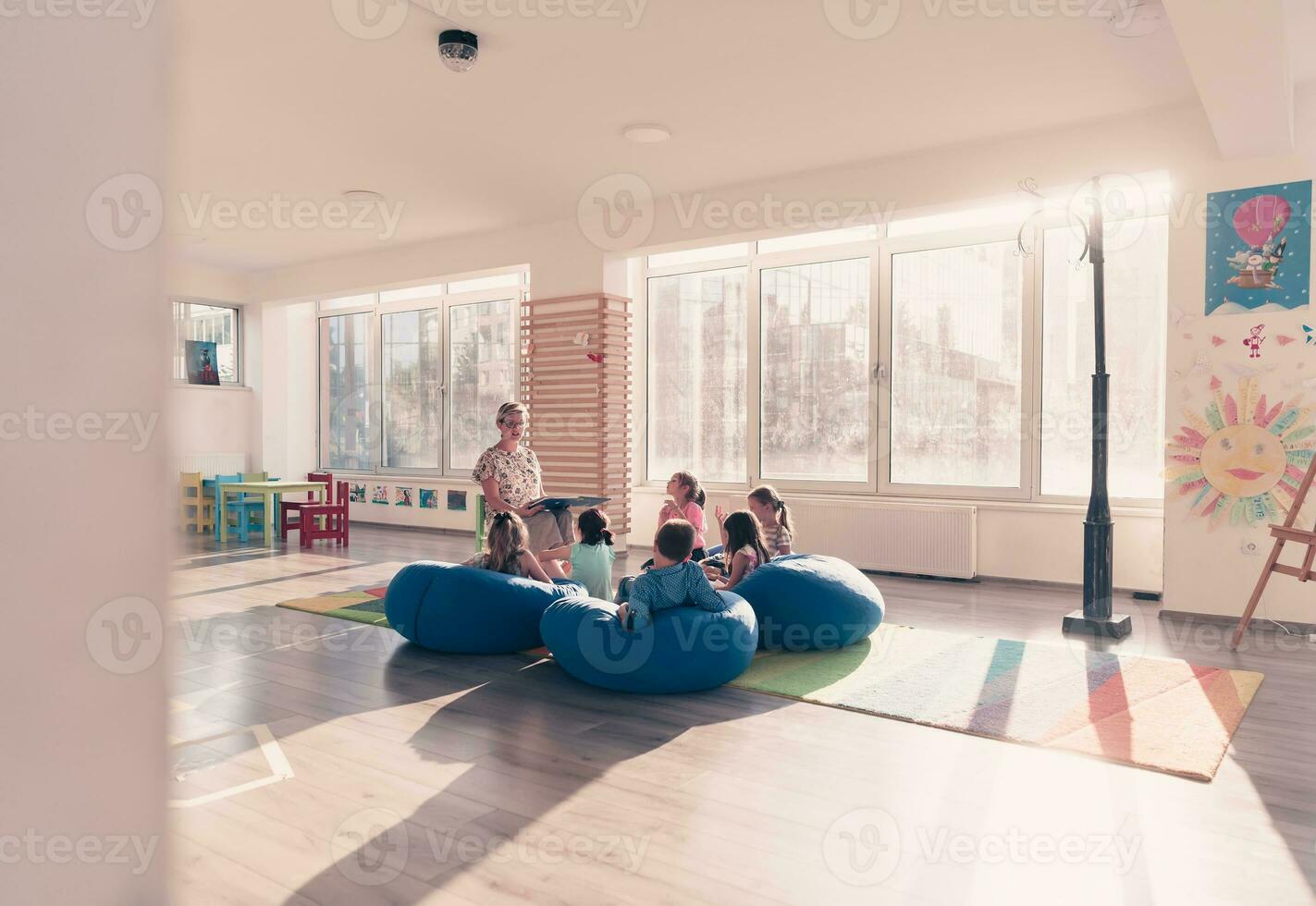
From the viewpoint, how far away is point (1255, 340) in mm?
5375

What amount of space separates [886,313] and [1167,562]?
9.89 ft

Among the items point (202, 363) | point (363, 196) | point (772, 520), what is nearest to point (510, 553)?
point (772, 520)

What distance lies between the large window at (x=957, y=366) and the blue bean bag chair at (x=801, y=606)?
9.66 ft

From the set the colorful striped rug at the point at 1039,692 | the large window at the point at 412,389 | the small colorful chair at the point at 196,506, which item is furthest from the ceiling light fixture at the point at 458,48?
the small colorful chair at the point at 196,506

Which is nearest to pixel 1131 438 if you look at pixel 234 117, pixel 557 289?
pixel 557 289

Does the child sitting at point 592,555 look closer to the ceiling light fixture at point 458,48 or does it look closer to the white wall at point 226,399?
the ceiling light fixture at point 458,48

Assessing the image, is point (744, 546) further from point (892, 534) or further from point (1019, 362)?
point (1019, 362)

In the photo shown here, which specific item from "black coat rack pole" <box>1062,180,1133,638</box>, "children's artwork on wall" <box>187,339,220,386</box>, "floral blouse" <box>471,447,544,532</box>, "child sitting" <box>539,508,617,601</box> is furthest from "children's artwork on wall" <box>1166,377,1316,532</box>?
"children's artwork on wall" <box>187,339,220,386</box>

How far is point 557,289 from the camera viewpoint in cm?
870

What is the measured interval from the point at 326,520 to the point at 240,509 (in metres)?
0.91

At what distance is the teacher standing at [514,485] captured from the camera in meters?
5.34

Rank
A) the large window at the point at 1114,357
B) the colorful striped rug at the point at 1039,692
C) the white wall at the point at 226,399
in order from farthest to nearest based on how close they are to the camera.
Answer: the white wall at the point at 226,399
the large window at the point at 1114,357
the colorful striped rug at the point at 1039,692

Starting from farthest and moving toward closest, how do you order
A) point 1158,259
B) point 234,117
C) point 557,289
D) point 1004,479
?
point 557,289 → point 1004,479 → point 1158,259 → point 234,117

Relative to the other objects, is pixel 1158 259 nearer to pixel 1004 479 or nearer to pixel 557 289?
pixel 1004 479
